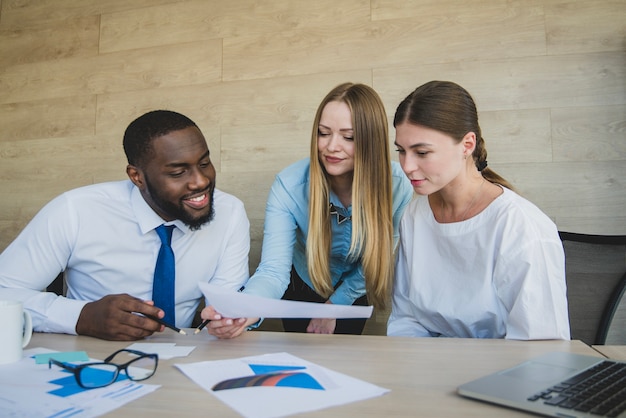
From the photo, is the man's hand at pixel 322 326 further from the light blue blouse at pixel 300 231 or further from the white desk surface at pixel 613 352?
the white desk surface at pixel 613 352

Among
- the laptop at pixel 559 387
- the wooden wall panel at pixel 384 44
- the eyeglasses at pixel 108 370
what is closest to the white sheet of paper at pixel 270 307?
the eyeglasses at pixel 108 370

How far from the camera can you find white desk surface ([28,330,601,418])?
2.34 feet

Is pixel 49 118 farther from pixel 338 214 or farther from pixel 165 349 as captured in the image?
pixel 165 349

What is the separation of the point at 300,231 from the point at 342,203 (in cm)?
23

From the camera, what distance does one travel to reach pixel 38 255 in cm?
145

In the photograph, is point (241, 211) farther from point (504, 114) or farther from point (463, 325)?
point (504, 114)

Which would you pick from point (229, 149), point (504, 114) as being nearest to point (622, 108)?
point (504, 114)

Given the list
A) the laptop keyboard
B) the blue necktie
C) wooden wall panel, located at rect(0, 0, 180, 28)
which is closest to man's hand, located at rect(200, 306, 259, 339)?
the blue necktie

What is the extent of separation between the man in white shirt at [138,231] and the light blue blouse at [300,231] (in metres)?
0.15

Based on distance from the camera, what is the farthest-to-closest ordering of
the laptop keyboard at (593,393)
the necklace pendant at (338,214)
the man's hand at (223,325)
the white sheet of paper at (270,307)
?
the necklace pendant at (338,214), the man's hand at (223,325), the white sheet of paper at (270,307), the laptop keyboard at (593,393)

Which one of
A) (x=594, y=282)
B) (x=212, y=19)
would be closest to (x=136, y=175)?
(x=212, y=19)

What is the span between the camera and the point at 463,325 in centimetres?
135

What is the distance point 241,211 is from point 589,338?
115cm

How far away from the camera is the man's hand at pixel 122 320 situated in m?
1.13
